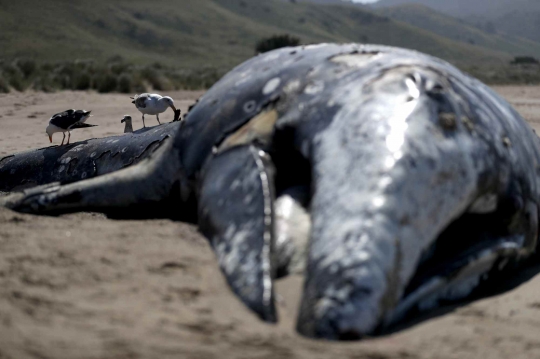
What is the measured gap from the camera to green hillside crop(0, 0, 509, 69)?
165 feet

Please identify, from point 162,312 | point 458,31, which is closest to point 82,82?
point 162,312

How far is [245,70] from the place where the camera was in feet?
14.8

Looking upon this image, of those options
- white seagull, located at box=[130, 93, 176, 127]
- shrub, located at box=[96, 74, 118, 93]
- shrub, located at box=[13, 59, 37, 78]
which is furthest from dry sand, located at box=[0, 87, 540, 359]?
shrub, located at box=[13, 59, 37, 78]

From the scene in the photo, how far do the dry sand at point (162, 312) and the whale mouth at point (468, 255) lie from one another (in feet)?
0.24

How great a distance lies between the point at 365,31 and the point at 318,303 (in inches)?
3631

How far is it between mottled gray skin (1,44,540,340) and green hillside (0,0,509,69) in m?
34.8

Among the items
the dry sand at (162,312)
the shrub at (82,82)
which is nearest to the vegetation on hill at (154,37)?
the shrub at (82,82)

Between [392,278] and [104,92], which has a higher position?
[392,278]

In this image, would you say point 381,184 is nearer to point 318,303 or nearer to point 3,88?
point 318,303

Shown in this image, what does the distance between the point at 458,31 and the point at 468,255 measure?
128991 mm

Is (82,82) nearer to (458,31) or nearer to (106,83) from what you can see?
(106,83)

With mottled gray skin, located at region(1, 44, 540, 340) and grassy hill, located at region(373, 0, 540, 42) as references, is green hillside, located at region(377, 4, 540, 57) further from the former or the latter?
mottled gray skin, located at region(1, 44, 540, 340)

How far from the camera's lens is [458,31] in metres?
127

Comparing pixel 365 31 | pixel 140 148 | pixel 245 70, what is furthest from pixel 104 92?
pixel 365 31
